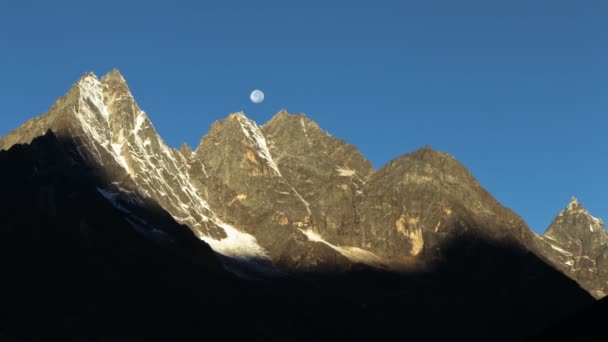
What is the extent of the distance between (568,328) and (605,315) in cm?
424

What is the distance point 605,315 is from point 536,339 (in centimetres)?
805

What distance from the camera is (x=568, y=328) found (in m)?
109

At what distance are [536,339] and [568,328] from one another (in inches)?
151

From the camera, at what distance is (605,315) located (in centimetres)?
10950

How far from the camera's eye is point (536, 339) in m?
108
